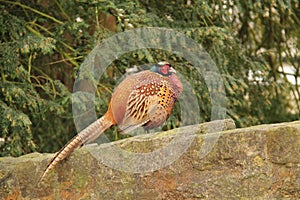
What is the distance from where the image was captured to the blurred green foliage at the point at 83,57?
595cm

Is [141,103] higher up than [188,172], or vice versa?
[141,103]

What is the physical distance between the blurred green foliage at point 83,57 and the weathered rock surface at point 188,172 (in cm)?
163

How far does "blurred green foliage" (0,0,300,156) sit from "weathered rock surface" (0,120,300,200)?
1.63 metres

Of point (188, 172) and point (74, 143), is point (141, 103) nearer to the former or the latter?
point (74, 143)

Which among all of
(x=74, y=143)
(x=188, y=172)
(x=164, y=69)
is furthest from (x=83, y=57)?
(x=188, y=172)

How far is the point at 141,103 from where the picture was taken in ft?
13.6

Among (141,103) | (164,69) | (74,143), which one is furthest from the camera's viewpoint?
(164,69)

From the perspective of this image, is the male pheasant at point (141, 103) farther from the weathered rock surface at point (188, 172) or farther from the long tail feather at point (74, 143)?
→ the weathered rock surface at point (188, 172)

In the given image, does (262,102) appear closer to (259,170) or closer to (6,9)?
(6,9)

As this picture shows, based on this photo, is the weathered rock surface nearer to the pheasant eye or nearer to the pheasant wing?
the pheasant wing

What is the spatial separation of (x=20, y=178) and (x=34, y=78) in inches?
104

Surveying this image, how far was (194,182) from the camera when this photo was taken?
146 inches

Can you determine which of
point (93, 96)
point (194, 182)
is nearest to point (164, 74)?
point (194, 182)

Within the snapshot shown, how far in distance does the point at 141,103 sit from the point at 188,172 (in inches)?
24.8
